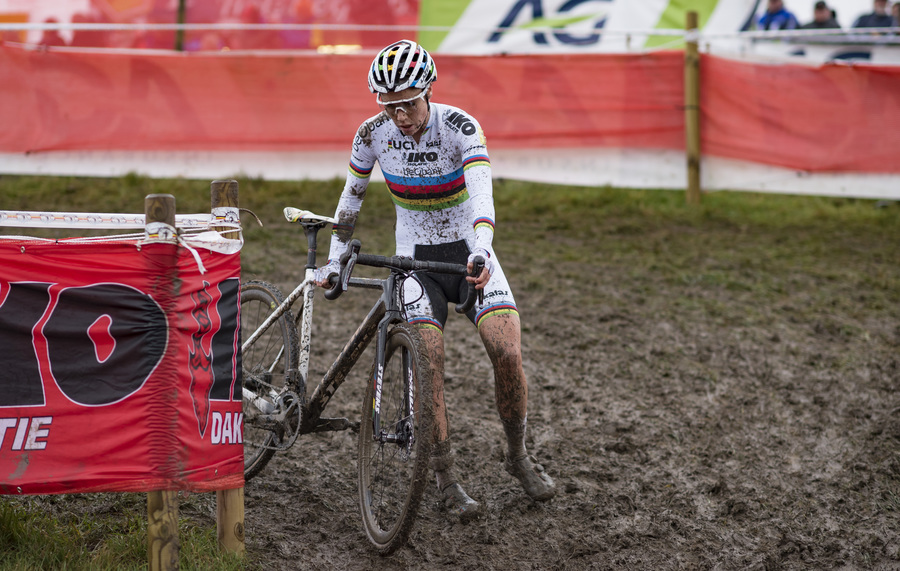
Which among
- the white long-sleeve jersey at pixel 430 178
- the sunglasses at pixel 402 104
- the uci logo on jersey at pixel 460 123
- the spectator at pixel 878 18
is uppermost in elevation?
the spectator at pixel 878 18

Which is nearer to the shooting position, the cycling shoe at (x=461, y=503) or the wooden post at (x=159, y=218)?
the wooden post at (x=159, y=218)

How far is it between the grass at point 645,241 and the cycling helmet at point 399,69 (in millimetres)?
2335

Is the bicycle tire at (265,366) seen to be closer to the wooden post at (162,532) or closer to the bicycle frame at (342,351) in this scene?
the bicycle frame at (342,351)

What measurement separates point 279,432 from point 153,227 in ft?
5.08

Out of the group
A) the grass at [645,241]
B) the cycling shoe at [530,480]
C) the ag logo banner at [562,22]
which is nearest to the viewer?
the cycling shoe at [530,480]

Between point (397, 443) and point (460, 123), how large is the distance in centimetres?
165

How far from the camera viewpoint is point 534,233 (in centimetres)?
1064

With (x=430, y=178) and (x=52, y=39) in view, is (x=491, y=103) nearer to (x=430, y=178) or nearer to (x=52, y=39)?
(x=52, y=39)

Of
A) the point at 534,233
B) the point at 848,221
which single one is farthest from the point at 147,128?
the point at 848,221

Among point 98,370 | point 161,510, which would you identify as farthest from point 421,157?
point 161,510

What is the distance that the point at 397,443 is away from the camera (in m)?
4.04

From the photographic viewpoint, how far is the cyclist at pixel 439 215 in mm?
4164

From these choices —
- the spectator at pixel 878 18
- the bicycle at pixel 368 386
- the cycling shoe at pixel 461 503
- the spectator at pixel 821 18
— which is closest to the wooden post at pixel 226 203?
the bicycle at pixel 368 386

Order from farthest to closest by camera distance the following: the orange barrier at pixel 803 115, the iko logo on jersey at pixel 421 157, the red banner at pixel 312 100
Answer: the red banner at pixel 312 100 → the orange barrier at pixel 803 115 → the iko logo on jersey at pixel 421 157
